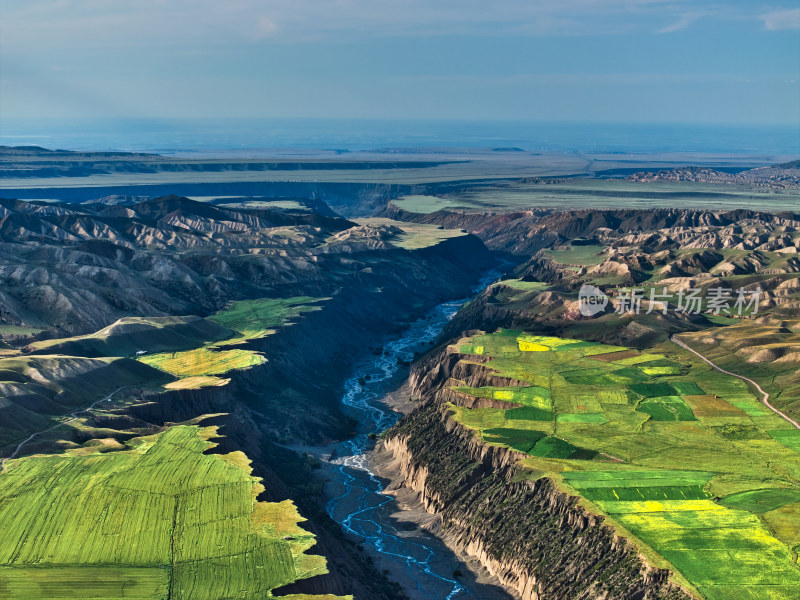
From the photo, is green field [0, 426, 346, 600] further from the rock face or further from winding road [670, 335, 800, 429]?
winding road [670, 335, 800, 429]

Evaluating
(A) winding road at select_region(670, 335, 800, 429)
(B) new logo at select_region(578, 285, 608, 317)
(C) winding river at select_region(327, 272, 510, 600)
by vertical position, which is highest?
(B) new logo at select_region(578, 285, 608, 317)

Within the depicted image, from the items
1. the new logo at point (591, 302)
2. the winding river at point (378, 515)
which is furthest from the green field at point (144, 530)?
the new logo at point (591, 302)

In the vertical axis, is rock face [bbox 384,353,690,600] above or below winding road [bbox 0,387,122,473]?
below

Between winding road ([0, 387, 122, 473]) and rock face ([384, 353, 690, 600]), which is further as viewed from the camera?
winding road ([0, 387, 122, 473])

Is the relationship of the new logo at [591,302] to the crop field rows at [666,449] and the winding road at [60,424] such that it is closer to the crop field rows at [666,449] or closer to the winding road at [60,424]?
the crop field rows at [666,449]

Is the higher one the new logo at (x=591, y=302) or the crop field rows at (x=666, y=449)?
the new logo at (x=591, y=302)

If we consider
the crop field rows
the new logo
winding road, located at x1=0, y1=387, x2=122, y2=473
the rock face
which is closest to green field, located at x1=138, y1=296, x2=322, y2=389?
winding road, located at x1=0, y1=387, x2=122, y2=473

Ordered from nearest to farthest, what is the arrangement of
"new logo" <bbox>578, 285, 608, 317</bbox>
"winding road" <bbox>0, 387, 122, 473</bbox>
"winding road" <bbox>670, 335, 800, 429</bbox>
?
"winding road" <bbox>0, 387, 122, 473</bbox>, "winding road" <bbox>670, 335, 800, 429</bbox>, "new logo" <bbox>578, 285, 608, 317</bbox>
